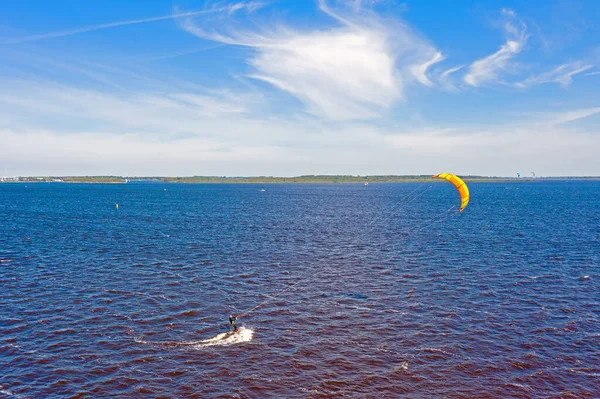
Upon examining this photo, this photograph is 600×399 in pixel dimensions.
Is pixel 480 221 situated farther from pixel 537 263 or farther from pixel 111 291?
pixel 111 291

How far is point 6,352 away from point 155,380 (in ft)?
40.3

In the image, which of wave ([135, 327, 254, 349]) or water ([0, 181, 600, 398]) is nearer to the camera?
water ([0, 181, 600, 398])

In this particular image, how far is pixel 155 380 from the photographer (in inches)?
1029

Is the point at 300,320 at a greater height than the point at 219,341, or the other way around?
the point at 300,320

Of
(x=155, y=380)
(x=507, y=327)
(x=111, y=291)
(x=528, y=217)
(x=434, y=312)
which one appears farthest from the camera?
(x=528, y=217)

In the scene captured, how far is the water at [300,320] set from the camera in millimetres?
26078

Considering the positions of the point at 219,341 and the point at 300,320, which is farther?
the point at 300,320

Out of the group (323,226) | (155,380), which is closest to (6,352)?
(155,380)

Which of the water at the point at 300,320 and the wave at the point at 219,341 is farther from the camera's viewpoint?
the wave at the point at 219,341

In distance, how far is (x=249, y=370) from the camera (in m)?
27.4

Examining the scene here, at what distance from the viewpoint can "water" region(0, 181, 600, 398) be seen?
26.1 metres

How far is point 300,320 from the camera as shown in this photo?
35.8 metres

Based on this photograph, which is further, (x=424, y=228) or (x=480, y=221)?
(x=480, y=221)

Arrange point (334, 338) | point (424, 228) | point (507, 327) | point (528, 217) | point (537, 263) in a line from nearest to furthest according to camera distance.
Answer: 1. point (334, 338)
2. point (507, 327)
3. point (537, 263)
4. point (424, 228)
5. point (528, 217)
